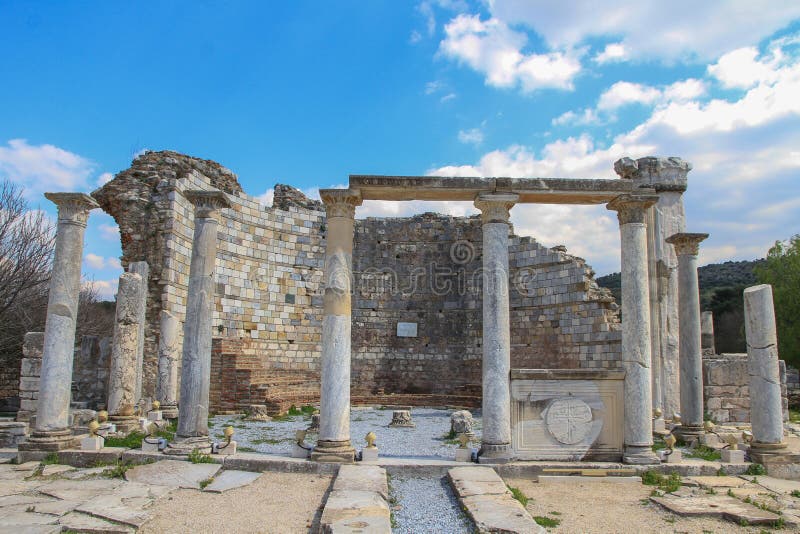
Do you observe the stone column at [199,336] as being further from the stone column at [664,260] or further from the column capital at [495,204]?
the stone column at [664,260]

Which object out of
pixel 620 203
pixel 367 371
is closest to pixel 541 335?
pixel 367 371

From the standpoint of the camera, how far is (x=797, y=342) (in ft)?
91.0

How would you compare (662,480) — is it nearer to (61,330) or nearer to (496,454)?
(496,454)

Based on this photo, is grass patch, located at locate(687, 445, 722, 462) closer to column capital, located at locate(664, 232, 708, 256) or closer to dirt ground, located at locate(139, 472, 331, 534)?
column capital, located at locate(664, 232, 708, 256)

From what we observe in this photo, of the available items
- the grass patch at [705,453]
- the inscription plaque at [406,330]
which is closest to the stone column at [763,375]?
the grass patch at [705,453]

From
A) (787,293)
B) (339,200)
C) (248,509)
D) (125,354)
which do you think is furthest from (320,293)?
(787,293)

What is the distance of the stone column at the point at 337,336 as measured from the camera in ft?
31.6

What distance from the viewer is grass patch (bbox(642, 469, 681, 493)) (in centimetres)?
864

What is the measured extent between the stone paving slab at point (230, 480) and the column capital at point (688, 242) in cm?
1024

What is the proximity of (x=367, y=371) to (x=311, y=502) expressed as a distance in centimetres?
1445

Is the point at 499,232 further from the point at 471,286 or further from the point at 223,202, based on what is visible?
the point at 471,286

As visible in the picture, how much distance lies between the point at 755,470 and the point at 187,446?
9643 millimetres

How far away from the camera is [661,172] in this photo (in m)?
15.4

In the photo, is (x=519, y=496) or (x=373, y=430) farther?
(x=373, y=430)
